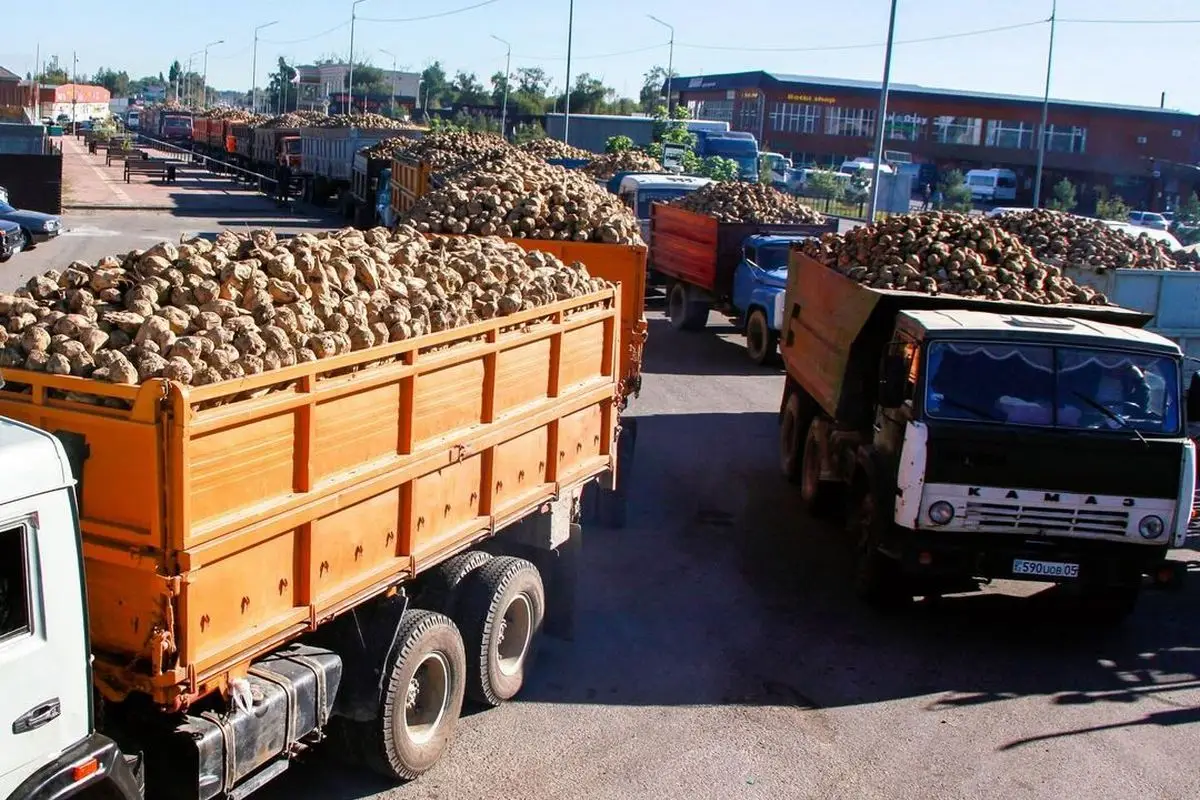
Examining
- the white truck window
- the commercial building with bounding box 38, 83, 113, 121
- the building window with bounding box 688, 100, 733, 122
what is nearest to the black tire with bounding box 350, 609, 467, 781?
the white truck window

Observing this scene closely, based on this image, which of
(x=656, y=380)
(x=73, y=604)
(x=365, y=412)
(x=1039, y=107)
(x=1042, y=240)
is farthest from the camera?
(x=1039, y=107)

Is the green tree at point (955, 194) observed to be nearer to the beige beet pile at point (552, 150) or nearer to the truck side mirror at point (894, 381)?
the beige beet pile at point (552, 150)

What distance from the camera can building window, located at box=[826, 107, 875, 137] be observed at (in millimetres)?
82125

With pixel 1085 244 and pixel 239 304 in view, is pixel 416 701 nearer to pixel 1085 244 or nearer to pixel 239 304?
pixel 239 304

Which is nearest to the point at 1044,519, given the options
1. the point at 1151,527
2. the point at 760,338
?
the point at 1151,527

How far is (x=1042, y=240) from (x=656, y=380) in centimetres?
544

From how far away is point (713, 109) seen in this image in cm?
9225

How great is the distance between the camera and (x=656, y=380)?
1814cm

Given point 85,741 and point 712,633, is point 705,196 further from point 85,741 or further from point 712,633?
point 85,741

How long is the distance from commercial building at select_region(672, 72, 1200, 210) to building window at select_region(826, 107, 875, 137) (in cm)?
6

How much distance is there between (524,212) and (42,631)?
29.5 ft

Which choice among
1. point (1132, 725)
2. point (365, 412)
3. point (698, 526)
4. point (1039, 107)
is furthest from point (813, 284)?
point (1039, 107)

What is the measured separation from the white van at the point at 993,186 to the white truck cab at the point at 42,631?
207ft

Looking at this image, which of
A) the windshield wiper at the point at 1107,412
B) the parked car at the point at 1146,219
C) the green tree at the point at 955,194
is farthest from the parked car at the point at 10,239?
the green tree at the point at 955,194
